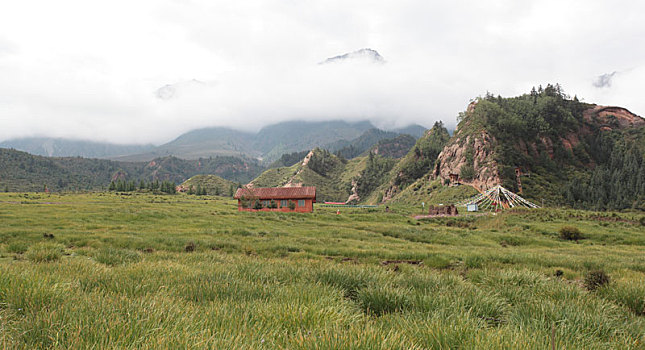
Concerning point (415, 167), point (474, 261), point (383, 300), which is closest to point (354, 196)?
point (415, 167)

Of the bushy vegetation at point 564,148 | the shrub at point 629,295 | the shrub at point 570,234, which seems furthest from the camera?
the bushy vegetation at point 564,148

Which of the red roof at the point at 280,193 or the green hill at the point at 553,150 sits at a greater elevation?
the green hill at the point at 553,150

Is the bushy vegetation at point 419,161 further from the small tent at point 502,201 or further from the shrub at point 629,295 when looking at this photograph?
the shrub at point 629,295

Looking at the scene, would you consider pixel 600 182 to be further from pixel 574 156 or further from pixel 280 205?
pixel 280 205

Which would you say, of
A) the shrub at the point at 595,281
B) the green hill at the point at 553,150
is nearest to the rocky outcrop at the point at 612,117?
the green hill at the point at 553,150

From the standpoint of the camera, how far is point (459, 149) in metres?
120

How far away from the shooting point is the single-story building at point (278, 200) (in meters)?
61.9

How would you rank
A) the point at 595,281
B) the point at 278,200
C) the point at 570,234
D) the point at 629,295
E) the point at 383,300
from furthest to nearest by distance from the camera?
the point at 278,200, the point at 570,234, the point at 595,281, the point at 629,295, the point at 383,300

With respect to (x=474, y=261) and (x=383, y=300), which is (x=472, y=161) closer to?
(x=474, y=261)

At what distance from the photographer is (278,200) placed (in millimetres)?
64938

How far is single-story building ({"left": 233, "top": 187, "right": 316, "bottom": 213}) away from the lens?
61.9 meters

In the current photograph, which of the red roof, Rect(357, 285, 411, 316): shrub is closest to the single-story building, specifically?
the red roof

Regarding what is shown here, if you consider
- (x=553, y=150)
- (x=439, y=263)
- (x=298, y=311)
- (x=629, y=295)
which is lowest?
(x=439, y=263)

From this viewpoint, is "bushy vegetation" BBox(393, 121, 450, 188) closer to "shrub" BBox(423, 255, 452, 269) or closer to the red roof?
the red roof
